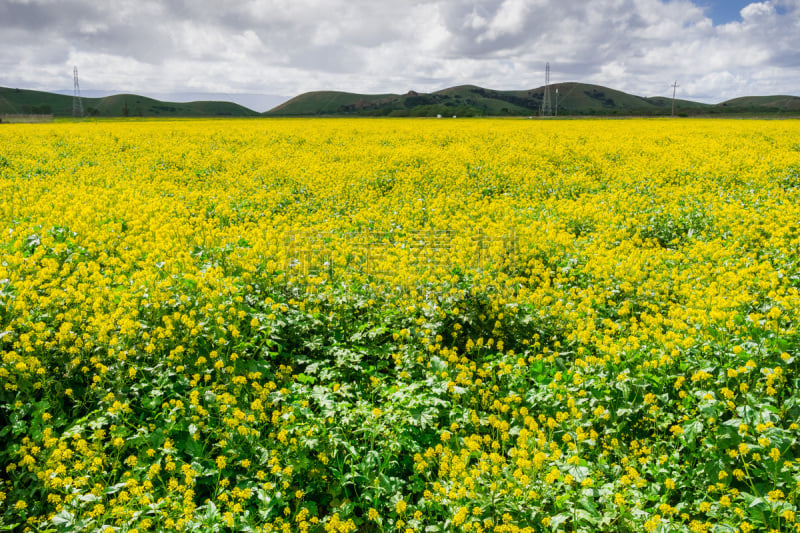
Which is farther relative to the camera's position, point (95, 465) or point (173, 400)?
point (173, 400)

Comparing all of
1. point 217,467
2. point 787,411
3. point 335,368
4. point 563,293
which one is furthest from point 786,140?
point 217,467

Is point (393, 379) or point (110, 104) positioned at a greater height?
point (110, 104)

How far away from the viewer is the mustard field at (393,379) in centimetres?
336

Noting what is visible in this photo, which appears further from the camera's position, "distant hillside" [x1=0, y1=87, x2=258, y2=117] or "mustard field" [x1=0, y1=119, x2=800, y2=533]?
"distant hillside" [x1=0, y1=87, x2=258, y2=117]

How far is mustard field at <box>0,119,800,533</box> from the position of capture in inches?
132

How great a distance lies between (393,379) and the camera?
16.0 ft

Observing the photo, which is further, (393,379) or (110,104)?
(110,104)

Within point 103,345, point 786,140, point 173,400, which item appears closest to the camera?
point 173,400

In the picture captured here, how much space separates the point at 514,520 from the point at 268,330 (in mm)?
2911

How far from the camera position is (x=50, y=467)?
11.5ft

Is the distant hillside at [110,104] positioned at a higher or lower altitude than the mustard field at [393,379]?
higher

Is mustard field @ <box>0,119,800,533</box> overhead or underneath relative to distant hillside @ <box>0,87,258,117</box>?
underneath

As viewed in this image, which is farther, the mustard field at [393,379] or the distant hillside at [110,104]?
the distant hillside at [110,104]

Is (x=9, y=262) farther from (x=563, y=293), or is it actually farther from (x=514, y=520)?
(x=563, y=293)
